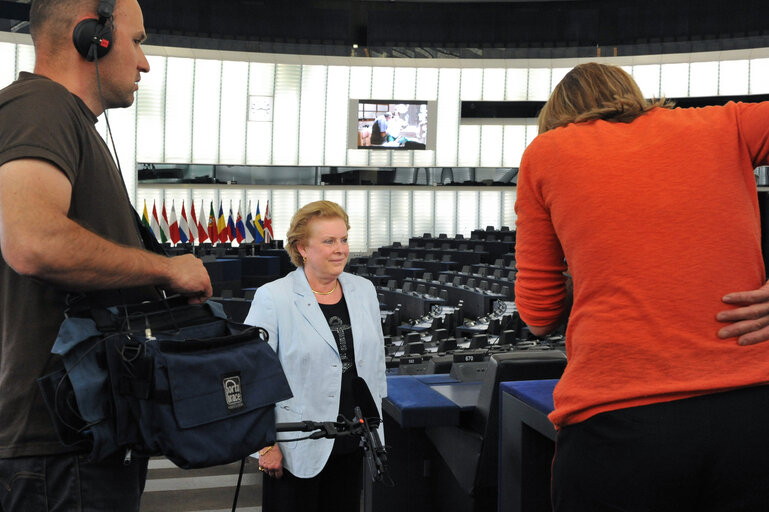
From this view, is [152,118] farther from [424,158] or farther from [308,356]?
[308,356]

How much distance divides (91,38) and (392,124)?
75.3 feet

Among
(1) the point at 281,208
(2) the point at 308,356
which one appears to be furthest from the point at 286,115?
(2) the point at 308,356

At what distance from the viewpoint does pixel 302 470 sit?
2.31m

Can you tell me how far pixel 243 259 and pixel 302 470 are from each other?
14.1 meters

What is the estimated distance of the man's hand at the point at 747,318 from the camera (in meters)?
1.11

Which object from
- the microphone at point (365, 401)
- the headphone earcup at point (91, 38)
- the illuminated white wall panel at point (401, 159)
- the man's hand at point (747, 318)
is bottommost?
the microphone at point (365, 401)

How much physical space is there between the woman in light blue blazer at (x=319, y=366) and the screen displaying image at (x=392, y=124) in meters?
21.5

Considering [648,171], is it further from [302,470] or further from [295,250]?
[295,250]

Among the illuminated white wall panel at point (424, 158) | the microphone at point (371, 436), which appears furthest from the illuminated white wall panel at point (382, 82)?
the microphone at point (371, 436)

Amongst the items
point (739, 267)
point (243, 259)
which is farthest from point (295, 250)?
point (243, 259)

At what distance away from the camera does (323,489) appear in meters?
2.41

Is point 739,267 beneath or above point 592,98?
beneath

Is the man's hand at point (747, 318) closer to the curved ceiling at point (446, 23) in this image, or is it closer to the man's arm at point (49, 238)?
the man's arm at point (49, 238)

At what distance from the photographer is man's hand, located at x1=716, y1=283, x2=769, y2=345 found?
1.11 meters
